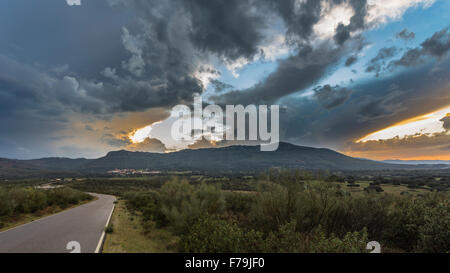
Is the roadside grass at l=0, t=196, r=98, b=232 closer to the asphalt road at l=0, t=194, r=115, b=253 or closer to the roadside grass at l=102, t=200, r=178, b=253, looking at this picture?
the asphalt road at l=0, t=194, r=115, b=253

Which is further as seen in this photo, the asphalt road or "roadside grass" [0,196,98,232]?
"roadside grass" [0,196,98,232]

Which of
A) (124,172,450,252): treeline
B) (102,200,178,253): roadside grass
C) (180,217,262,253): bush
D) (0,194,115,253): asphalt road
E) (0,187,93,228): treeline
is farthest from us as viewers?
(0,187,93,228): treeline

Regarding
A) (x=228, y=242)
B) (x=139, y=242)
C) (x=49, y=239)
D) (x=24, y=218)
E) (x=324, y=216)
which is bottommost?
(x=24, y=218)

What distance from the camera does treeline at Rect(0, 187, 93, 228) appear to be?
16.0 meters

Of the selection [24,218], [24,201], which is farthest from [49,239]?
[24,201]

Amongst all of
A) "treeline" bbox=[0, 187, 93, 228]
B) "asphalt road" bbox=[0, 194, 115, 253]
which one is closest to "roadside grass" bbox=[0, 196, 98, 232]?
"treeline" bbox=[0, 187, 93, 228]

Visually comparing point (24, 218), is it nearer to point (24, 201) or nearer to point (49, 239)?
point (24, 201)

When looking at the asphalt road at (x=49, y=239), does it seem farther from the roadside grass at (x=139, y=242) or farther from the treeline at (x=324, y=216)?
the treeline at (x=324, y=216)

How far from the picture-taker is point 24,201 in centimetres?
1911

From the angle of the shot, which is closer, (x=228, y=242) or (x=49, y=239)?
(x=228, y=242)

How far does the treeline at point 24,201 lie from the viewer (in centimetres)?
1602
